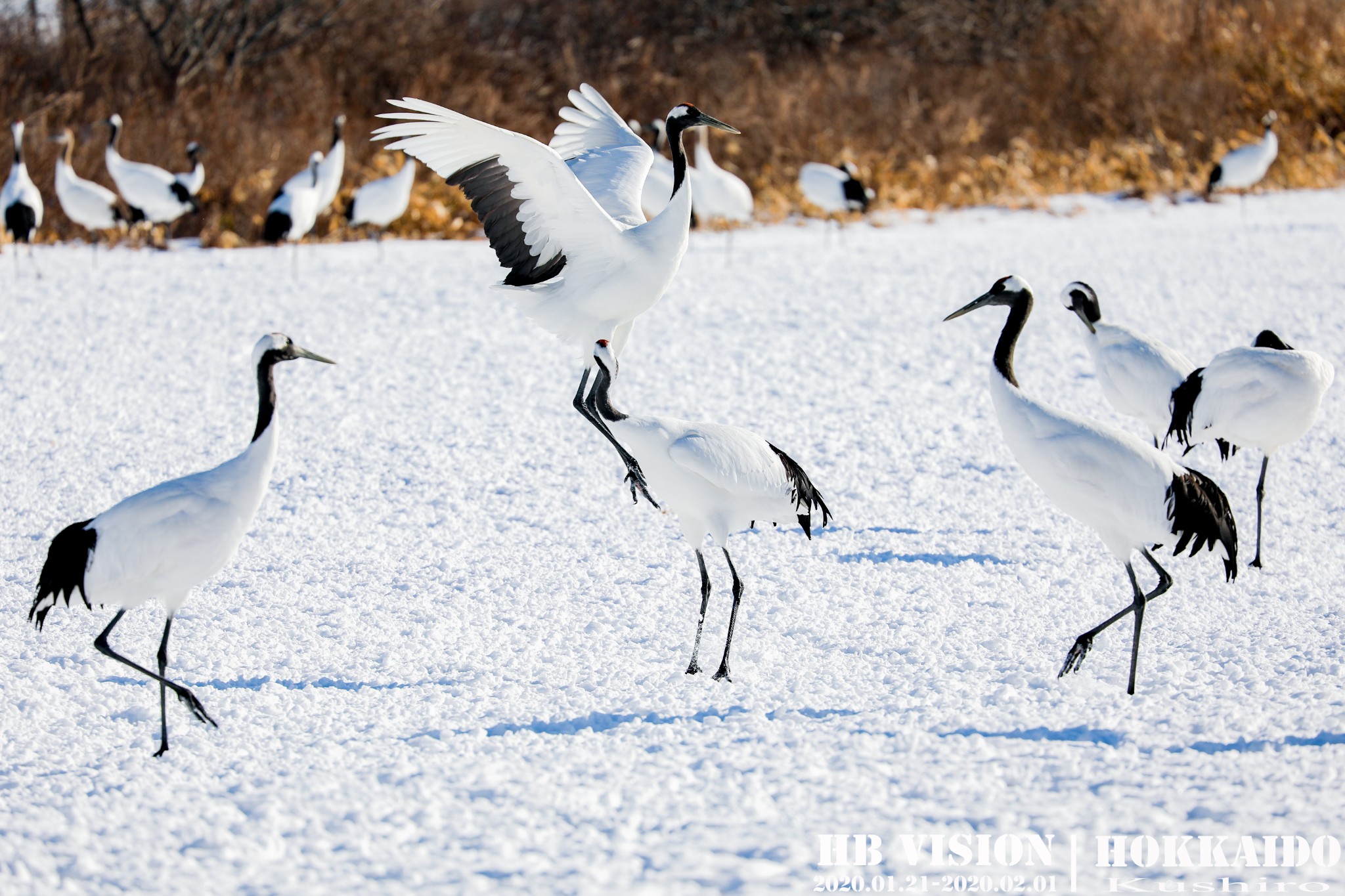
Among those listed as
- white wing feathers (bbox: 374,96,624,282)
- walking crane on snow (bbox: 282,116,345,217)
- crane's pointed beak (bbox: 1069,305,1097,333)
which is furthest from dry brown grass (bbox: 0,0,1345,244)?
crane's pointed beak (bbox: 1069,305,1097,333)

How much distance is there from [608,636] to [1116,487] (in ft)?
4.80

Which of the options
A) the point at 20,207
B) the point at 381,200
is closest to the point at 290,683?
the point at 381,200

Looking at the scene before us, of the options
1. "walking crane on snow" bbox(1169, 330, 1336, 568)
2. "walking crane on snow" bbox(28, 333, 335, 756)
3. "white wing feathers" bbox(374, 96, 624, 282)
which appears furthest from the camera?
"walking crane on snow" bbox(1169, 330, 1336, 568)

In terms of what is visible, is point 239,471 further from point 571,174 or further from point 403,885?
point 571,174

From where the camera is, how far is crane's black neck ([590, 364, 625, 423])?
140 inches

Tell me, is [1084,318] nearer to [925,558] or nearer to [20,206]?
[925,558]

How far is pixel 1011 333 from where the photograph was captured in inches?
146

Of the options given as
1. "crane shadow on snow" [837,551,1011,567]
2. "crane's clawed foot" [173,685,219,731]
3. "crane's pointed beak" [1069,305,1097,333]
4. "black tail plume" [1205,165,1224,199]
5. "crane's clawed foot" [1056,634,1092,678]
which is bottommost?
"crane's clawed foot" [173,685,219,731]

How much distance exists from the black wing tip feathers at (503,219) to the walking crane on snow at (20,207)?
579cm

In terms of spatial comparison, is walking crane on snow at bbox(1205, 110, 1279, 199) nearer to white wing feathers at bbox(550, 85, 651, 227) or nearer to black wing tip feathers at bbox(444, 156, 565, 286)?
white wing feathers at bbox(550, 85, 651, 227)

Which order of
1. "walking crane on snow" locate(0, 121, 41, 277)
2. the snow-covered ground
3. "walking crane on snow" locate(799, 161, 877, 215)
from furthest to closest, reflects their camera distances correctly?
"walking crane on snow" locate(799, 161, 877, 215)
"walking crane on snow" locate(0, 121, 41, 277)
the snow-covered ground

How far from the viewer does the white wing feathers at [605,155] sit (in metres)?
4.97

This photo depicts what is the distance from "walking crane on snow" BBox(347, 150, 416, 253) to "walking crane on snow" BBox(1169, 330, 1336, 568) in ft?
21.7


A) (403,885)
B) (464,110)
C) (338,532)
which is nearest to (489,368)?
(338,532)
